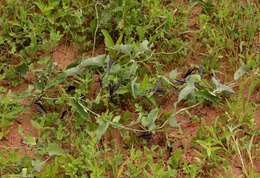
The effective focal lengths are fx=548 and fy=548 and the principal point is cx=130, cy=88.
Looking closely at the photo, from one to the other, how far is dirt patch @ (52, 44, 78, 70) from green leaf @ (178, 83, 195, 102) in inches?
30.6

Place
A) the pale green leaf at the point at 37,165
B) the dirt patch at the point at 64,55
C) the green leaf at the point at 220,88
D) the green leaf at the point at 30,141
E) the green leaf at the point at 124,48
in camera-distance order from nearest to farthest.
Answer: the pale green leaf at the point at 37,165, the green leaf at the point at 30,141, the green leaf at the point at 220,88, the green leaf at the point at 124,48, the dirt patch at the point at 64,55

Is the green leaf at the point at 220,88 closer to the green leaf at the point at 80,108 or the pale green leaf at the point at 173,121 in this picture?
the pale green leaf at the point at 173,121

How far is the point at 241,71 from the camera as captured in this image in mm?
3174

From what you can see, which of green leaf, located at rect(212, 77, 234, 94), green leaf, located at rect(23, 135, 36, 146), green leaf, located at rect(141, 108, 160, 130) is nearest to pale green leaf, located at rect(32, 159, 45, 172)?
green leaf, located at rect(23, 135, 36, 146)

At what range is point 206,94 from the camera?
306cm

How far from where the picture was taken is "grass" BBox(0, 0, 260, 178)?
2809 mm

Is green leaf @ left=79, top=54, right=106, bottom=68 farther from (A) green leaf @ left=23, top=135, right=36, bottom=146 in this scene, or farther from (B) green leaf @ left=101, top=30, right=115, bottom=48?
(A) green leaf @ left=23, top=135, right=36, bottom=146

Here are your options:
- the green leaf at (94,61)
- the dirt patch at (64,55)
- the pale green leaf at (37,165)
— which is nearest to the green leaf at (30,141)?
the pale green leaf at (37,165)

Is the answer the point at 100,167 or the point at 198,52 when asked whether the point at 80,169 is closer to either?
the point at 100,167

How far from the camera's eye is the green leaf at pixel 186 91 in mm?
2990

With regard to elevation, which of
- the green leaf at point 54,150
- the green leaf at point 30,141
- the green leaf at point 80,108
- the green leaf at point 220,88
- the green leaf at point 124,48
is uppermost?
the green leaf at point 124,48

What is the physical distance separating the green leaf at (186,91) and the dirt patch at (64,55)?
778 millimetres

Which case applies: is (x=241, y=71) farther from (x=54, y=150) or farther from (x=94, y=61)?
(x=54, y=150)

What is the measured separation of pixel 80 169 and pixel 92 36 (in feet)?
3.48
